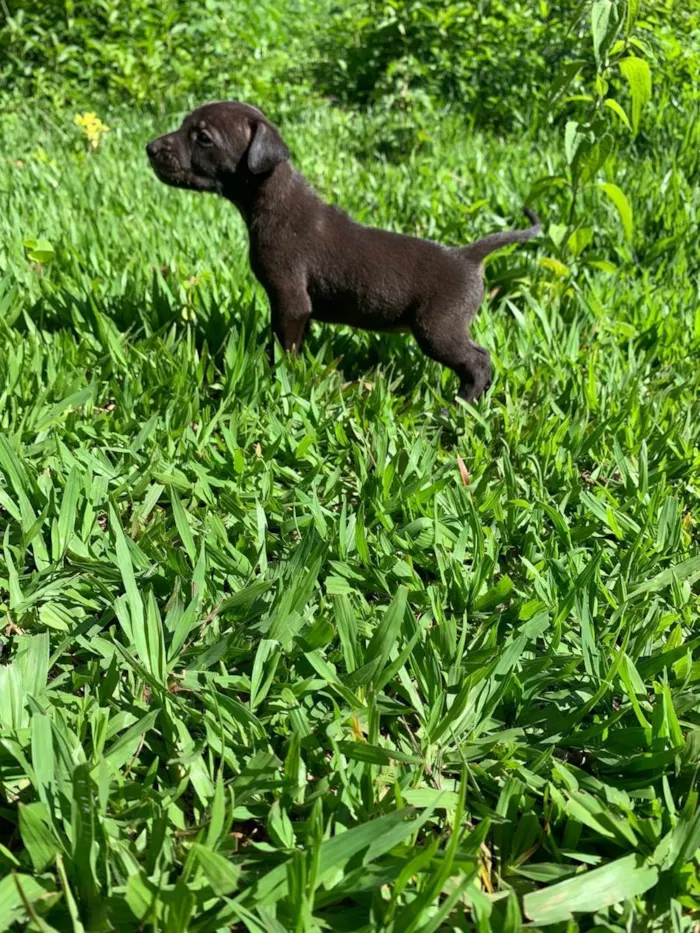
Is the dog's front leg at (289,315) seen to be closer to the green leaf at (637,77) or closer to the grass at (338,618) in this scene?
the grass at (338,618)

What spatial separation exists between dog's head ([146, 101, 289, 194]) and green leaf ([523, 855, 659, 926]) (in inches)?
95.3

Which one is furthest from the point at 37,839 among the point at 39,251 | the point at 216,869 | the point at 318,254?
the point at 39,251

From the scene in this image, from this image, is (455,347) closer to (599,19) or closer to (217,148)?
(217,148)

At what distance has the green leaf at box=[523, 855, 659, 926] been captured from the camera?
4.41ft

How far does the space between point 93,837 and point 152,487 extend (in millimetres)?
1188

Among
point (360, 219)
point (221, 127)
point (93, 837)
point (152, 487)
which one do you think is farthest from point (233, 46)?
point (93, 837)

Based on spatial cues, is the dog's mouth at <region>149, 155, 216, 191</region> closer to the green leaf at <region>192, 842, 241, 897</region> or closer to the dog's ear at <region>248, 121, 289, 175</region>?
the dog's ear at <region>248, 121, 289, 175</region>

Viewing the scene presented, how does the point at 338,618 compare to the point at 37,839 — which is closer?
the point at 37,839

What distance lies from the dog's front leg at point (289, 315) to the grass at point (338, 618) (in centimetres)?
12

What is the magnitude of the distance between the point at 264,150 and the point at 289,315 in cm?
59

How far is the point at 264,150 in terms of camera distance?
111 inches

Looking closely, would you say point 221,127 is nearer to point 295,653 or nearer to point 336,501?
point 336,501

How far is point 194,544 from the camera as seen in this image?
6.98 feet

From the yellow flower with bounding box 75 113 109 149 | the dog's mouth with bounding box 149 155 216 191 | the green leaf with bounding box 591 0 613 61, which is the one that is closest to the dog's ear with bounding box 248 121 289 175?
the dog's mouth with bounding box 149 155 216 191
